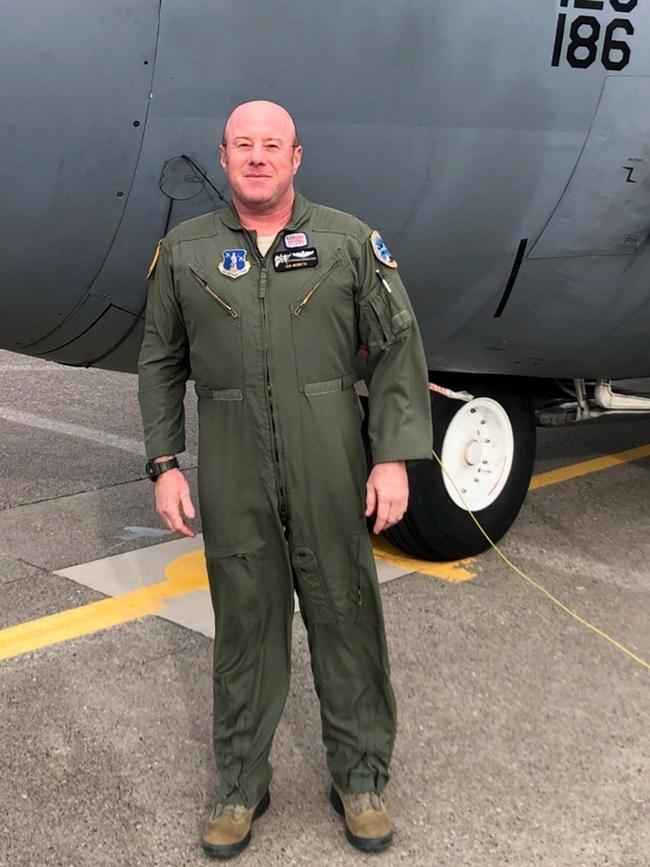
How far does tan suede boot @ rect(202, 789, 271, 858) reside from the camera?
277cm

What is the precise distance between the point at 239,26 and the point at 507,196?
1105 millimetres

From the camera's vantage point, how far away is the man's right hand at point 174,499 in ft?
8.93

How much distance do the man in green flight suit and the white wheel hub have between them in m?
1.90

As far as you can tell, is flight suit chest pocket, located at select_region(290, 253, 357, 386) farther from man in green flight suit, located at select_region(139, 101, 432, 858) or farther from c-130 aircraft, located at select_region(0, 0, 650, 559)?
c-130 aircraft, located at select_region(0, 0, 650, 559)

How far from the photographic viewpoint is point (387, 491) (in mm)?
2676

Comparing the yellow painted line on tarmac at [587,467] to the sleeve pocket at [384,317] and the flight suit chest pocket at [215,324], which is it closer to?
the sleeve pocket at [384,317]

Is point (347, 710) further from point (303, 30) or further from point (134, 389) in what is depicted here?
point (134, 389)

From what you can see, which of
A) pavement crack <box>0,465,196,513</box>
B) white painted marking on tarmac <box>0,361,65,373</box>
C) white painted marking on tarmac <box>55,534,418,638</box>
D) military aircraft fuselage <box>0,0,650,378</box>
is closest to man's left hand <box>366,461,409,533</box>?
military aircraft fuselage <box>0,0,650,378</box>

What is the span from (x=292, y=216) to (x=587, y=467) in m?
4.42

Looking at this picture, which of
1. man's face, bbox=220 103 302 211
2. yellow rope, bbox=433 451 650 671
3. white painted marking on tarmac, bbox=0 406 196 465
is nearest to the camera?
man's face, bbox=220 103 302 211

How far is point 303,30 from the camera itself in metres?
3.26

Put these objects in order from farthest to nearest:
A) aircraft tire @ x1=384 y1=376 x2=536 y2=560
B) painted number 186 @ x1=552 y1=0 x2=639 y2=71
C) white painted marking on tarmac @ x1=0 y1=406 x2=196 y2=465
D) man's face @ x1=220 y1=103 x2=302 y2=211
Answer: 1. white painted marking on tarmac @ x1=0 y1=406 x2=196 y2=465
2. aircraft tire @ x1=384 y1=376 x2=536 y2=560
3. painted number 186 @ x1=552 y1=0 x2=639 y2=71
4. man's face @ x1=220 y1=103 x2=302 y2=211

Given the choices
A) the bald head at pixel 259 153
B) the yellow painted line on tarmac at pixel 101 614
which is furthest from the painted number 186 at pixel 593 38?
the yellow painted line on tarmac at pixel 101 614

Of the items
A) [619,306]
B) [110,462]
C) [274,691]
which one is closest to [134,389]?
[110,462]
